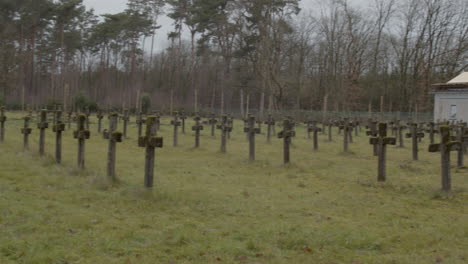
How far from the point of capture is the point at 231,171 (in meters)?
11.4

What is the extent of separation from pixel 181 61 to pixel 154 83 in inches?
182

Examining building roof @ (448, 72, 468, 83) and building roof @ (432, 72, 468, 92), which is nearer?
building roof @ (432, 72, 468, 92)

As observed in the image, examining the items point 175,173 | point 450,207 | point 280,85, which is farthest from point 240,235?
point 280,85

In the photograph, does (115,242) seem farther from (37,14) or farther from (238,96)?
(238,96)

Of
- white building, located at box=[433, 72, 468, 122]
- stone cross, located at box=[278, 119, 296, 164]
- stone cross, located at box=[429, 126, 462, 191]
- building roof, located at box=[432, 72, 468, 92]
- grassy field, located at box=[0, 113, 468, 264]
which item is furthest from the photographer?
white building, located at box=[433, 72, 468, 122]

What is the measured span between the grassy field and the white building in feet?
94.0

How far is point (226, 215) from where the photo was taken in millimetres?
6574

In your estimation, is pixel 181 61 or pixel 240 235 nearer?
pixel 240 235

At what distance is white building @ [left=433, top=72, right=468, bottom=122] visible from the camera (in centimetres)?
3688

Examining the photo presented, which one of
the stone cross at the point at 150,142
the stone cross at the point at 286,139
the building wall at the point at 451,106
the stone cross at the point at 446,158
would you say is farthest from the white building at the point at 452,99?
the stone cross at the point at 150,142

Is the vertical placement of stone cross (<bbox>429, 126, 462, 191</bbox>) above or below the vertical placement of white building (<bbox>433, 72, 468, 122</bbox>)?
below

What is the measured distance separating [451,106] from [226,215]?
36.9 metres

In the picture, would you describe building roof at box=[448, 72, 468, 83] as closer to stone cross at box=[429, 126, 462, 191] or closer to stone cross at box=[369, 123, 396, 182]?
stone cross at box=[369, 123, 396, 182]

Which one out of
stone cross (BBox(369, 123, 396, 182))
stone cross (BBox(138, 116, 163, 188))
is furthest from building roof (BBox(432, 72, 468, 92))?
stone cross (BBox(138, 116, 163, 188))
